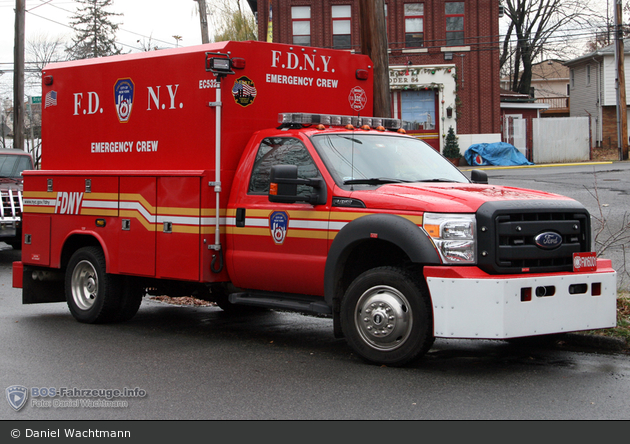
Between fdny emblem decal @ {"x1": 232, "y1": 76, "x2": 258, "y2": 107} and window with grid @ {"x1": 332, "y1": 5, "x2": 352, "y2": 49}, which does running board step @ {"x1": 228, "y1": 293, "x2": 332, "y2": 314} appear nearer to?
fdny emblem decal @ {"x1": 232, "y1": 76, "x2": 258, "y2": 107}

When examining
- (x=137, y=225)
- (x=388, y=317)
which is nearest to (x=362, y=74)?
(x=137, y=225)

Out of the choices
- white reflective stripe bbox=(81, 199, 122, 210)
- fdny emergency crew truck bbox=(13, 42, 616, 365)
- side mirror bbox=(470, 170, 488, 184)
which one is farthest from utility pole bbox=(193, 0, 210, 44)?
side mirror bbox=(470, 170, 488, 184)

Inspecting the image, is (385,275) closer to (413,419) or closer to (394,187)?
(394,187)

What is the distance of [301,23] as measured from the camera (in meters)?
37.2

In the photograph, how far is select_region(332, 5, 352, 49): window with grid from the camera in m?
37.0

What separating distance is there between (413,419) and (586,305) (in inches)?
85.6

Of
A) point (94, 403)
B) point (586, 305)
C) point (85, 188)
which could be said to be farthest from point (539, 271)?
point (85, 188)

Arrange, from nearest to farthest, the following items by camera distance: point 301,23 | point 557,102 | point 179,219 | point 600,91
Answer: point 179,219, point 301,23, point 600,91, point 557,102

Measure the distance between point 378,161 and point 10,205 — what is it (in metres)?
10.6

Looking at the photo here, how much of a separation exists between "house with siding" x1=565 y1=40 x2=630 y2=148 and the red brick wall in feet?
27.8

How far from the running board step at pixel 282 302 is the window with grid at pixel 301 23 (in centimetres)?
3104

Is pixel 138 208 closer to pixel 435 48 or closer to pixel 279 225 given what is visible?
pixel 279 225

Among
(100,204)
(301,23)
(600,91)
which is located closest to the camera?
(100,204)

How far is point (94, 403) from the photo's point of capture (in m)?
5.46
